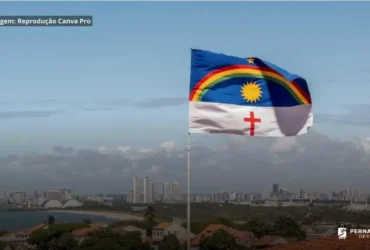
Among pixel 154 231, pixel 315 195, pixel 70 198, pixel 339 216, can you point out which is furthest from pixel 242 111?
pixel 70 198

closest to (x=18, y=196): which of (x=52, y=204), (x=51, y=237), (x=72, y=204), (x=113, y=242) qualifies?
(x=52, y=204)

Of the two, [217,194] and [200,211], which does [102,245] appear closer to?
[200,211]

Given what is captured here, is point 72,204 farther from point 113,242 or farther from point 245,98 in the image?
point 245,98

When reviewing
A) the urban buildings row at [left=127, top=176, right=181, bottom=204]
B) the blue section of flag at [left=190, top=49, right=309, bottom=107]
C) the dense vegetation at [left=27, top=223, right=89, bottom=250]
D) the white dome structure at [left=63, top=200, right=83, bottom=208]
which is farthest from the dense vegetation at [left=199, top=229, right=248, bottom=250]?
the white dome structure at [left=63, top=200, right=83, bottom=208]

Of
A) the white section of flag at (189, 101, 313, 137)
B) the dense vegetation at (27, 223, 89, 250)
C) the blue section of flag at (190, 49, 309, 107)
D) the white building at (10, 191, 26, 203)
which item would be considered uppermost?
the blue section of flag at (190, 49, 309, 107)

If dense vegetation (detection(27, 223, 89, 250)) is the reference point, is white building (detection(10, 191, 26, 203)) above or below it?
above

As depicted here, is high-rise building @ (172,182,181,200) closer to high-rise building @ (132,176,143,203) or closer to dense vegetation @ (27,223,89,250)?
high-rise building @ (132,176,143,203)
